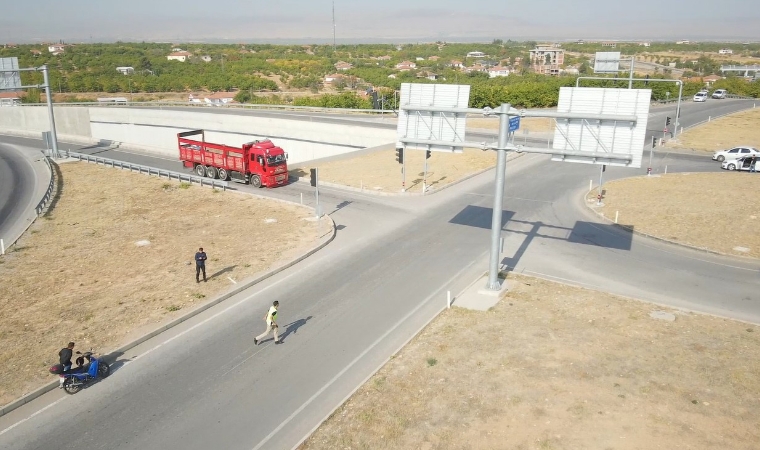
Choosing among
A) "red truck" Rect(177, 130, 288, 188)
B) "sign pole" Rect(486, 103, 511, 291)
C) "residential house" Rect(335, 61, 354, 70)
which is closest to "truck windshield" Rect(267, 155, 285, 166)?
"red truck" Rect(177, 130, 288, 188)

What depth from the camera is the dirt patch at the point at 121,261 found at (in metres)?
17.2

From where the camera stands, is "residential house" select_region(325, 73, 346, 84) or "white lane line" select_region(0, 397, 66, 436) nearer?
"white lane line" select_region(0, 397, 66, 436)

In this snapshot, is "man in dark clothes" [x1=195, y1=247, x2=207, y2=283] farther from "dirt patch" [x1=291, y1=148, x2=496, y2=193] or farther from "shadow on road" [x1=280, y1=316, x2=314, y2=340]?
"dirt patch" [x1=291, y1=148, x2=496, y2=193]

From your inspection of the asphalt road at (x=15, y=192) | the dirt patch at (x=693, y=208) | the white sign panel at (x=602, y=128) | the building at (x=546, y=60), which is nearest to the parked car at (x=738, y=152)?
the dirt patch at (x=693, y=208)

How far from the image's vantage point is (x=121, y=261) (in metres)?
23.9

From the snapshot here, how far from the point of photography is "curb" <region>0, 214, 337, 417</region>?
13.7 metres

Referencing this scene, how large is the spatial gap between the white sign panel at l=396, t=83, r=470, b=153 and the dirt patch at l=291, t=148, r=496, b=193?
A: 1313 centimetres

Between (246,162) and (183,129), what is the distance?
31515 millimetres

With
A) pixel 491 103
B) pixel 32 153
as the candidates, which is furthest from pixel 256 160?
pixel 491 103

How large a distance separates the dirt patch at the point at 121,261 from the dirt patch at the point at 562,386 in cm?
848

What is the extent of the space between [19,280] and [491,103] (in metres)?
59.7

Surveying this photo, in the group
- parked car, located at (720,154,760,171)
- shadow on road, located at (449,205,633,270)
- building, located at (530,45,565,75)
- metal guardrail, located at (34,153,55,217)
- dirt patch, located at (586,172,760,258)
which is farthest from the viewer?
building, located at (530,45,565,75)

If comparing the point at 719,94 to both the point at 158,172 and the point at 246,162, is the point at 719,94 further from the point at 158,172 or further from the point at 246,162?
the point at 158,172

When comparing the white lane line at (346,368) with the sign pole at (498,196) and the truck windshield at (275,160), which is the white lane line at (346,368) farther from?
the truck windshield at (275,160)
